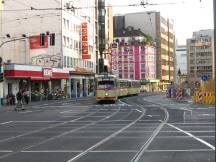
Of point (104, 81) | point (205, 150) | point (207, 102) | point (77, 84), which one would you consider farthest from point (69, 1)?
point (205, 150)

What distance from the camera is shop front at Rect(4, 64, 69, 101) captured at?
207 feet

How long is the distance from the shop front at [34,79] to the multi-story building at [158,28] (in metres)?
84.6

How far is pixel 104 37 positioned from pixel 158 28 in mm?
49813

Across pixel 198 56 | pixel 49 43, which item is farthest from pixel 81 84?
pixel 198 56

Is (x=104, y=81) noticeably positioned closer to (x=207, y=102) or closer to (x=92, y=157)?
(x=207, y=102)

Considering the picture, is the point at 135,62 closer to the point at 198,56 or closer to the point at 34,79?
the point at 198,56

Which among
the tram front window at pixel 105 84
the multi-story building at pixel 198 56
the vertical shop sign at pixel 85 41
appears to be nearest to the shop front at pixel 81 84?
the vertical shop sign at pixel 85 41

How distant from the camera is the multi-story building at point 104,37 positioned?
119m

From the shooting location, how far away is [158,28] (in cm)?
16925

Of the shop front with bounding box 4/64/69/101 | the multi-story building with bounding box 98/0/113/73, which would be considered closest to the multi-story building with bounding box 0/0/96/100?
the shop front with bounding box 4/64/69/101

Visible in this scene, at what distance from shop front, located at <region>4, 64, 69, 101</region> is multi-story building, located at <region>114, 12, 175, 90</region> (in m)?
84.6

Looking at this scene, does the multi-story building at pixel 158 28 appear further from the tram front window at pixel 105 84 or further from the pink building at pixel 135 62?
the tram front window at pixel 105 84

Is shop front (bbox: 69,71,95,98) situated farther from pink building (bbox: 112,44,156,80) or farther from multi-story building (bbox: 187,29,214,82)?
pink building (bbox: 112,44,156,80)

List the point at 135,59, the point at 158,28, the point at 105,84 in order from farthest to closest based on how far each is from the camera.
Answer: the point at 158,28 → the point at 135,59 → the point at 105,84
